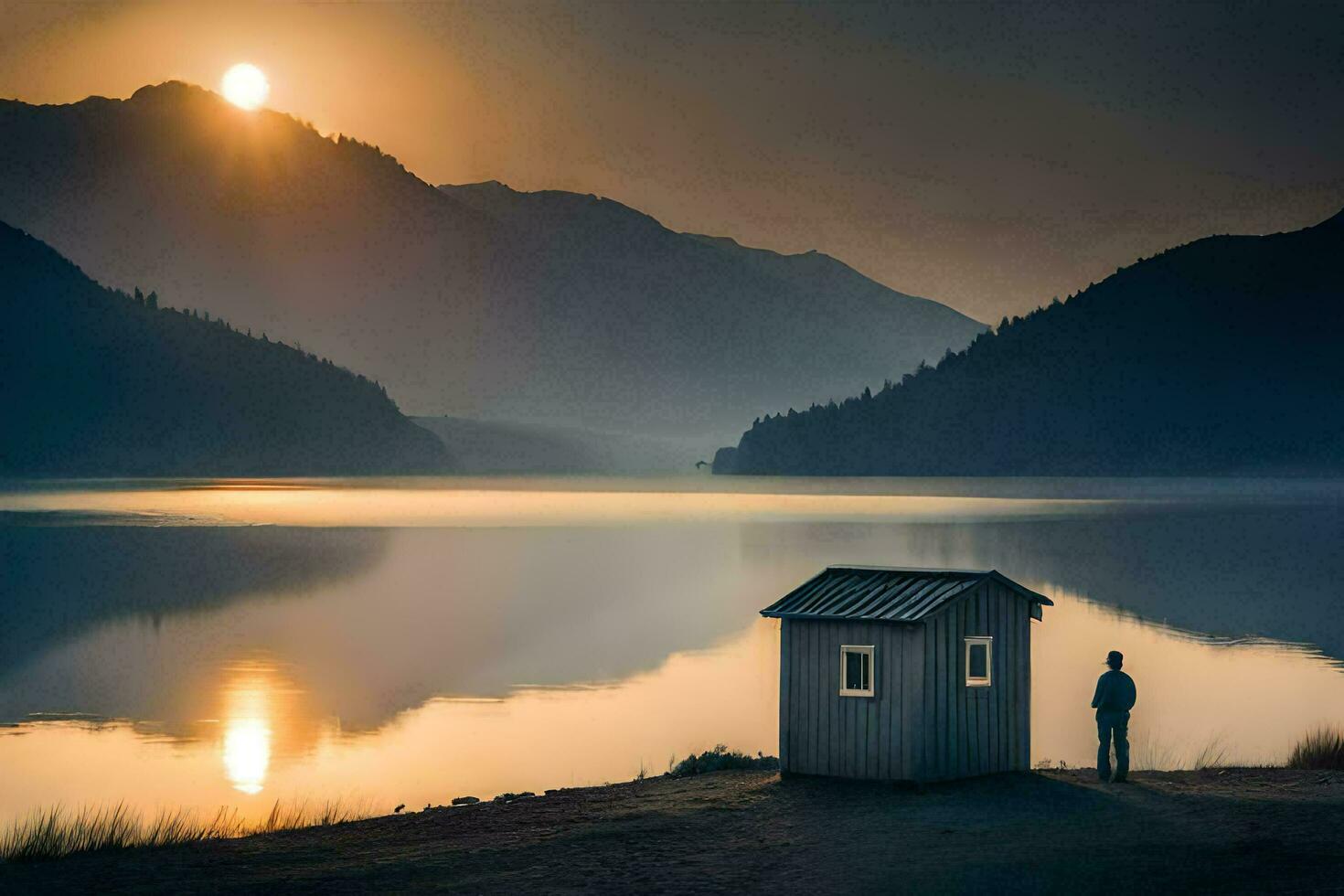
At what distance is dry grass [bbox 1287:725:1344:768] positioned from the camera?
21406mm

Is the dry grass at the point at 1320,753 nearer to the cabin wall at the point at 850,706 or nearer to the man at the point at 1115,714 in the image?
the man at the point at 1115,714

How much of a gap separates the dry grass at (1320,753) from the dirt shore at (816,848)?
3840 millimetres

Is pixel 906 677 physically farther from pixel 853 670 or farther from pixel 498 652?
pixel 498 652

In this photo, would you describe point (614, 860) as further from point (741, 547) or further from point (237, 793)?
point (741, 547)

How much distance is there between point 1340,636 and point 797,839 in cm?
3440

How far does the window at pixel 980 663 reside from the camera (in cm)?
1689

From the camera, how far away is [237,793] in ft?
72.3

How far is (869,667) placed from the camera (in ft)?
53.8

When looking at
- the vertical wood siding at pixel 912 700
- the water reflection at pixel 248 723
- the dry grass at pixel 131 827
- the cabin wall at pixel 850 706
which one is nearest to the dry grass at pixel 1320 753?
the vertical wood siding at pixel 912 700

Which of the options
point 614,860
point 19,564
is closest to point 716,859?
point 614,860

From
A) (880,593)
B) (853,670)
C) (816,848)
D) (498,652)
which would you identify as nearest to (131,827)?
(853,670)

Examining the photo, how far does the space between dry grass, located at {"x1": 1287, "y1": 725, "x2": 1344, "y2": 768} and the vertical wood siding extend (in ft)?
18.2

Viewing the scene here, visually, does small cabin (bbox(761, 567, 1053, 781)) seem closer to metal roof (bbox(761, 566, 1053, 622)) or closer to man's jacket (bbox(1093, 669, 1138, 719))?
metal roof (bbox(761, 566, 1053, 622))

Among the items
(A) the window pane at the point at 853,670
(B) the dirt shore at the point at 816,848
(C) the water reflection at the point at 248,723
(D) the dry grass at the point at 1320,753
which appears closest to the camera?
(B) the dirt shore at the point at 816,848
